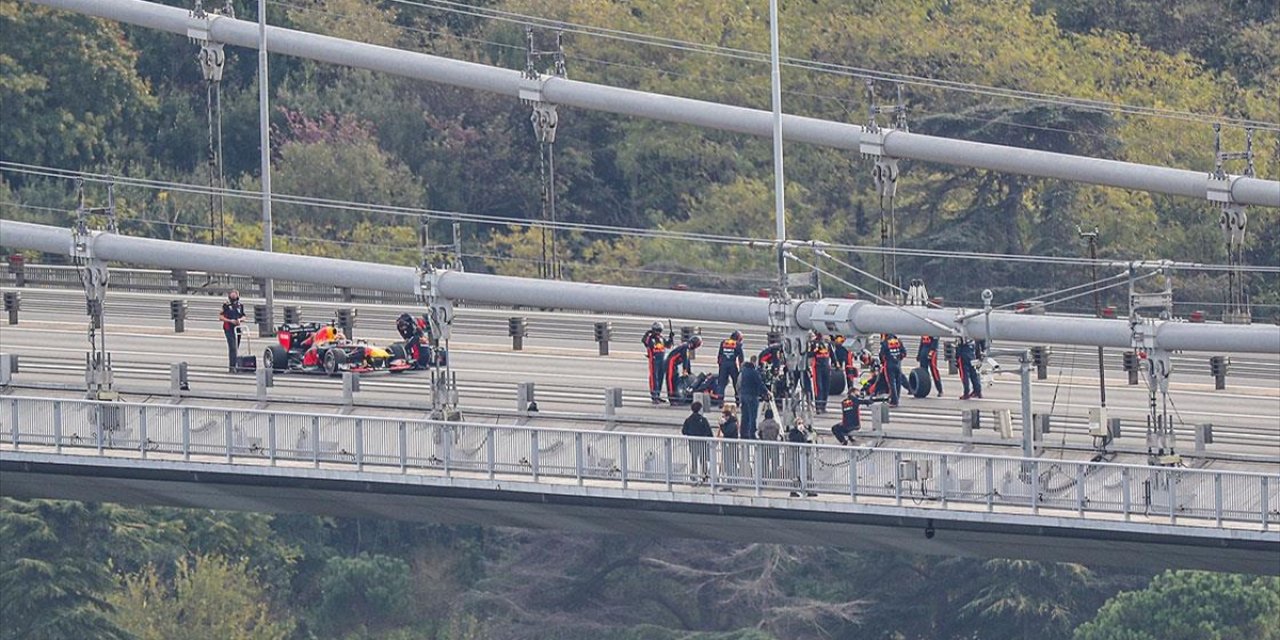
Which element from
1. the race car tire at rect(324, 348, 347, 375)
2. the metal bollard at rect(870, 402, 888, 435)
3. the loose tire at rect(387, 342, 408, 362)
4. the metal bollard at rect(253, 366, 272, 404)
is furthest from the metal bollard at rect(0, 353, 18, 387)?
the metal bollard at rect(870, 402, 888, 435)

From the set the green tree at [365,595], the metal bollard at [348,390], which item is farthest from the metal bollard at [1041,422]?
the green tree at [365,595]

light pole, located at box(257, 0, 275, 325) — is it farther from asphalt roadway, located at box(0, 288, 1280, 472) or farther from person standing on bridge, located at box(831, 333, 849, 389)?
person standing on bridge, located at box(831, 333, 849, 389)

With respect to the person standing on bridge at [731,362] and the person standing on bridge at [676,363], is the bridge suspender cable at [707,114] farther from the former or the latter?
the person standing on bridge at [731,362]

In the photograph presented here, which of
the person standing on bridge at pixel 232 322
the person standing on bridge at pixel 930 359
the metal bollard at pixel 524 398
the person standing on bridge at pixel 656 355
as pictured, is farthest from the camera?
the person standing on bridge at pixel 232 322

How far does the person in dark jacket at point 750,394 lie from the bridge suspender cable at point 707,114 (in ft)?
44.2

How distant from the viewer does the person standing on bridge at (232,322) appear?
75850mm

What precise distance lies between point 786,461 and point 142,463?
40.6 feet

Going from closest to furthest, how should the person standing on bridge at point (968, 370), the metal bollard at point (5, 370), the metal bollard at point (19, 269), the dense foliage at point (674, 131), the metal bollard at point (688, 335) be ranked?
the person standing on bridge at point (968, 370) < the metal bollard at point (688, 335) < the metal bollard at point (5, 370) < the metal bollard at point (19, 269) < the dense foliage at point (674, 131)

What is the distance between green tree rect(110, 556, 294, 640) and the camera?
321 feet

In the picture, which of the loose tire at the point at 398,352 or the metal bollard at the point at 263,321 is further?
the metal bollard at the point at 263,321

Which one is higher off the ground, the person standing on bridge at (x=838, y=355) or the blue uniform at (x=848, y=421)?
the person standing on bridge at (x=838, y=355)

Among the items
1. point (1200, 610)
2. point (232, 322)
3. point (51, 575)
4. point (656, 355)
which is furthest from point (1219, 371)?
point (51, 575)

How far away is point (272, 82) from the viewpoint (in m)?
124

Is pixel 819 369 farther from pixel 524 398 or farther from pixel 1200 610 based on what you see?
pixel 1200 610
